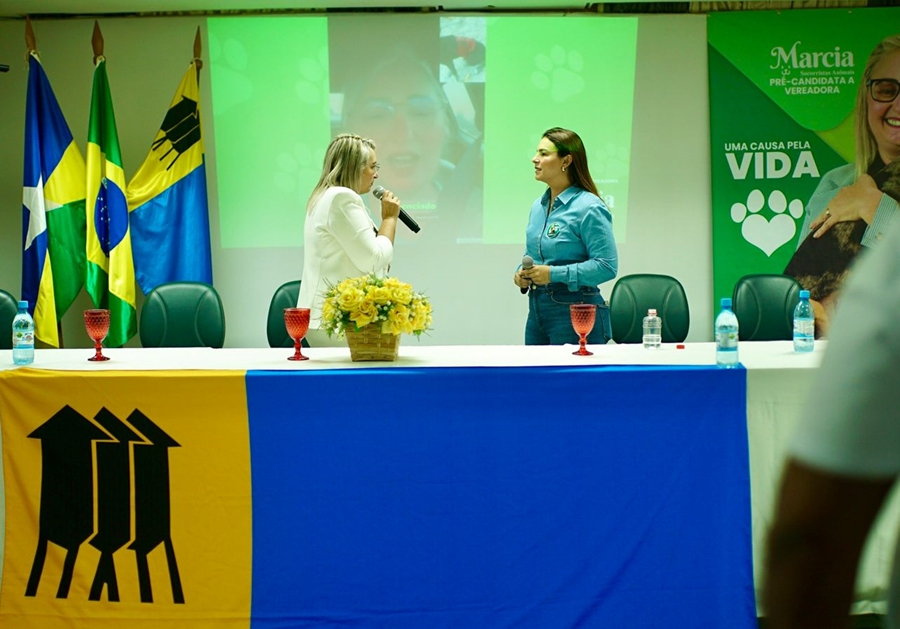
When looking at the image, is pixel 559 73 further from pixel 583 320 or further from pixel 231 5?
pixel 583 320

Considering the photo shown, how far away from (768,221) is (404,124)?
2144 mm

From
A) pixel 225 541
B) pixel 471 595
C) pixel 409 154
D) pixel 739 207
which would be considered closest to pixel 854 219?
pixel 739 207

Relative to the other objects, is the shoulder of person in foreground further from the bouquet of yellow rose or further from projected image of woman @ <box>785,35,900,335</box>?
projected image of woman @ <box>785,35,900,335</box>

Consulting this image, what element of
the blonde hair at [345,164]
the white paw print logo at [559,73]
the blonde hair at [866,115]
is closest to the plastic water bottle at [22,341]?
the blonde hair at [345,164]

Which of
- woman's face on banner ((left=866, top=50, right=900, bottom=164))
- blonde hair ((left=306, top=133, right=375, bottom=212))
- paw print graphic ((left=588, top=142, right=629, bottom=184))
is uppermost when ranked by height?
woman's face on banner ((left=866, top=50, right=900, bottom=164))

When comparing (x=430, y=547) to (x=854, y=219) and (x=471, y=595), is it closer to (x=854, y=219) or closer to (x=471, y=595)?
(x=471, y=595)

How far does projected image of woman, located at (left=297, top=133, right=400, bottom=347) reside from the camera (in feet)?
9.90

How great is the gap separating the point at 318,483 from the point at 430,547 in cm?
32

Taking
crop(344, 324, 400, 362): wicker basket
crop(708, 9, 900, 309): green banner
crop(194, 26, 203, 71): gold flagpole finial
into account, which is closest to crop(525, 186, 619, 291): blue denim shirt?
crop(344, 324, 400, 362): wicker basket

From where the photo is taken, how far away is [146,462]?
7.23 ft

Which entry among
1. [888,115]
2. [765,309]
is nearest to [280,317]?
[765,309]

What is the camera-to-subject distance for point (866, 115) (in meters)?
4.91

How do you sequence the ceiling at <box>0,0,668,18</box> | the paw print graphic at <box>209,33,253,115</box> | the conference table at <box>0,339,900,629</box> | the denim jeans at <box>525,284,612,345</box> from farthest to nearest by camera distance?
the paw print graphic at <box>209,33,253,115</box> < the ceiling at <box>0,0,668,18</box> < the denim jeans at <box>525,284,612,345</box> < the conference table at <box>0,339,900,629</box>

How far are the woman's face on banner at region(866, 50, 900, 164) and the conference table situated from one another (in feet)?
10.6
